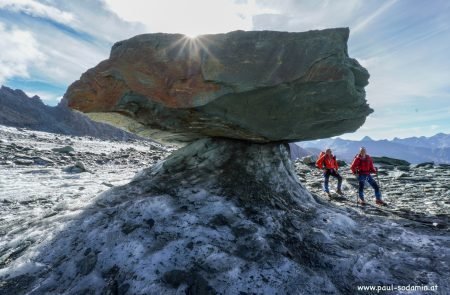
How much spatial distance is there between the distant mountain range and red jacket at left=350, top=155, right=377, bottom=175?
93.2 metres

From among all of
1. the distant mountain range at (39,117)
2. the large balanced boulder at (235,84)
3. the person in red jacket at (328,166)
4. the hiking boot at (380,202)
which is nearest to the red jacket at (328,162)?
the person in red jacket at (328,166)

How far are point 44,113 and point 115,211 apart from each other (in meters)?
127

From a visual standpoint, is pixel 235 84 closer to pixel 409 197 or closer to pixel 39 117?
pixel 409 197

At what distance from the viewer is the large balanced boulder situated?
7.81 meters

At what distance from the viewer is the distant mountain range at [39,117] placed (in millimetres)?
102688

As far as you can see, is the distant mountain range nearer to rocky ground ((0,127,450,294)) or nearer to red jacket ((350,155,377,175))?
red jacket ((350,155,377,175))

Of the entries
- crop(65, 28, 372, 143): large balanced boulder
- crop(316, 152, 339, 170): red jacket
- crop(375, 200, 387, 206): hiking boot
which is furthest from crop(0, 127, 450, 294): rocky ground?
crop(316, 152, 339, 170): red jacket

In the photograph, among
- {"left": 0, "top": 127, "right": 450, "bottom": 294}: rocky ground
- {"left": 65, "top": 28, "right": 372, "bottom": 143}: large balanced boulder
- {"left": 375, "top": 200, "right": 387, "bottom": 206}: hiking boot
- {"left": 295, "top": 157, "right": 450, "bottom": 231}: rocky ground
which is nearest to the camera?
{"left": 0, "top": 127, "right": 450, "bottom": 294}: rocky ground

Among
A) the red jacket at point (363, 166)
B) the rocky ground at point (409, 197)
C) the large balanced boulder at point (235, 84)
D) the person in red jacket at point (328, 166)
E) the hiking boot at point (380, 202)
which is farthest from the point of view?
the person in red jacket at point (328, 166)

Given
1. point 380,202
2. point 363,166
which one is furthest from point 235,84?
point 380,202

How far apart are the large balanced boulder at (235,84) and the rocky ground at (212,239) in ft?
4.90

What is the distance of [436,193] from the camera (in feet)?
47.7

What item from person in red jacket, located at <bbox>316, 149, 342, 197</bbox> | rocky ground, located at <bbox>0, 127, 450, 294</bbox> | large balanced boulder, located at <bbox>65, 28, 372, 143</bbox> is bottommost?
rocky ground, located at <bbox>0, 127, 450, 294</bbox>

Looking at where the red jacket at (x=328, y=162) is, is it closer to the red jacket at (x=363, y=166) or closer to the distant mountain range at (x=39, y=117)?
the red jacket at (x=363, y=166)
